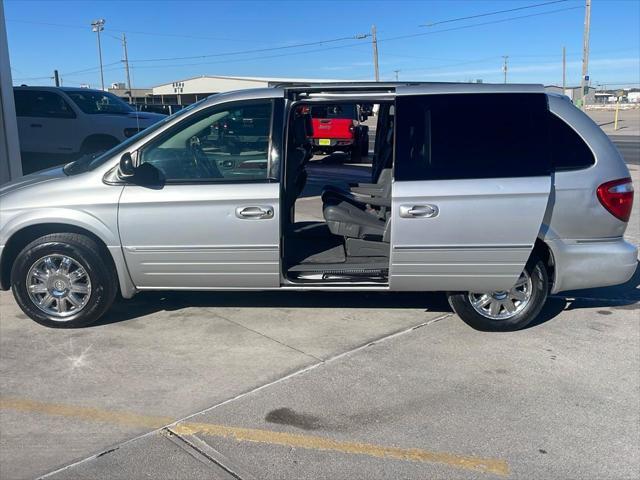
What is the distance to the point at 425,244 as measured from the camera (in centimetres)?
463

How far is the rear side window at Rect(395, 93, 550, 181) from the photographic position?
4.60 meters

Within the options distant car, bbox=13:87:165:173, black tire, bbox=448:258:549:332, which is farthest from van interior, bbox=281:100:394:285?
distant car, bbox=13:87:165:173

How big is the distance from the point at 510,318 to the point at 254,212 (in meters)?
2.26

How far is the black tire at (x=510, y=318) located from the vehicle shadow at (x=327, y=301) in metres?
0.38

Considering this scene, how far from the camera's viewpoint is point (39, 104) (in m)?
13.0

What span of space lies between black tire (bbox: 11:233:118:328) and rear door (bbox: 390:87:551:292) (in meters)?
2.29

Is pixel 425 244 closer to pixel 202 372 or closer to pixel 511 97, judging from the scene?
pixel 511 97

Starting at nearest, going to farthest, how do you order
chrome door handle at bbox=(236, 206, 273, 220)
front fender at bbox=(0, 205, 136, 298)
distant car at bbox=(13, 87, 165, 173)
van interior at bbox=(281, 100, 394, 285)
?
chrome door handle at bbox=(236, 206, 273, 220) → front fender at bbox=(0, 205, 136, 298) → van interior at bbox=(281, 100, 394, 285) → distant car at bbox=(13, 87, 165, 173)

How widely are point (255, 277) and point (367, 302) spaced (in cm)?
132

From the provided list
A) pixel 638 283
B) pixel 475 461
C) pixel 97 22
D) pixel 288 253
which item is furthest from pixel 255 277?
pixel 97 22

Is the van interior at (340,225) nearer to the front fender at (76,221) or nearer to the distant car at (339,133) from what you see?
the front fender at (76,221)

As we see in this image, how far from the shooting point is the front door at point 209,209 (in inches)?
185

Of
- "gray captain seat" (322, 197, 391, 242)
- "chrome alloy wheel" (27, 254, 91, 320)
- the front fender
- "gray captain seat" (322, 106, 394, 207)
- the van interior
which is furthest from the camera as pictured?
"gray captain seat" (322, 106, 394, 207)

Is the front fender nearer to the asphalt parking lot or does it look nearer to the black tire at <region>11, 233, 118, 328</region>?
the black tire at <region>11, 233, 118, 328</region>
